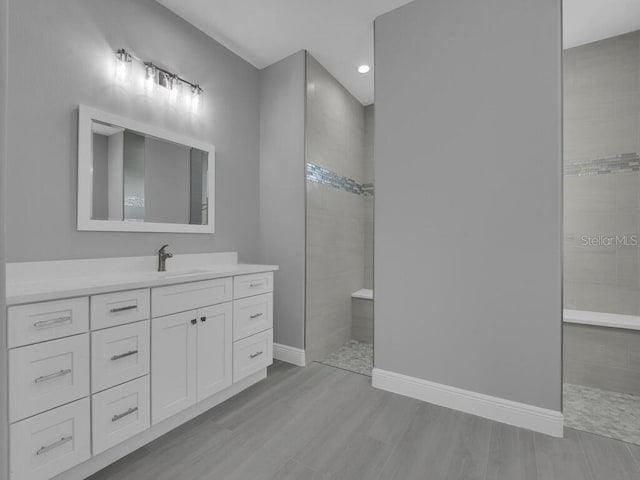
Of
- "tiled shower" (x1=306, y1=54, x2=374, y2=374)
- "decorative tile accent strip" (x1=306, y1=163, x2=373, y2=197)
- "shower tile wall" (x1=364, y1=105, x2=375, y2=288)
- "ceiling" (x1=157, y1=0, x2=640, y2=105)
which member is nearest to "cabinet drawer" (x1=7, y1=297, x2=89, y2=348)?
"tiled shower" (x1=306, y1=54, x2=374, y2=374)

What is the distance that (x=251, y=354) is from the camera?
2324mm

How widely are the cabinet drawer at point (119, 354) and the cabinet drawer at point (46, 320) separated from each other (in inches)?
3.9

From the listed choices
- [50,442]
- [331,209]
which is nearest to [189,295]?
[50,442]

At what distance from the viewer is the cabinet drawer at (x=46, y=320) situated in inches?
48.1

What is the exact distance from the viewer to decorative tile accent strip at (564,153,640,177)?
248 centimetres

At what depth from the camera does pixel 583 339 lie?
2.38m

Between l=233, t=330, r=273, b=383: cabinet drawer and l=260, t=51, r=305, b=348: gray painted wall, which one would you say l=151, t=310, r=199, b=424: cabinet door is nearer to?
l=233, t=330, r=273, b=383: cabinet drawer

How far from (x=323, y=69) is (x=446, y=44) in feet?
4.28

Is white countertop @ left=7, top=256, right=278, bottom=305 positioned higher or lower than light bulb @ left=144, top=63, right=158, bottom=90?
lower

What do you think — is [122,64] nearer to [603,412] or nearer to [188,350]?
[188,350]

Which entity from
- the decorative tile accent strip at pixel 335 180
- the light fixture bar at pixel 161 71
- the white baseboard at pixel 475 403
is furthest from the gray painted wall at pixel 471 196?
the light fixture bar at pixel 161 71

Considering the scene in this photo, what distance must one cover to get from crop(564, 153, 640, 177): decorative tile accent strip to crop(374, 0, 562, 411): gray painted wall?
117cm

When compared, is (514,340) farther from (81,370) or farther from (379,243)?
(81,370)

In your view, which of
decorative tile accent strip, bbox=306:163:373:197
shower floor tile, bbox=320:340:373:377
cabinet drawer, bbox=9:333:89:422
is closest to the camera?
cabinet drawer, bbox=9:333:89:422
